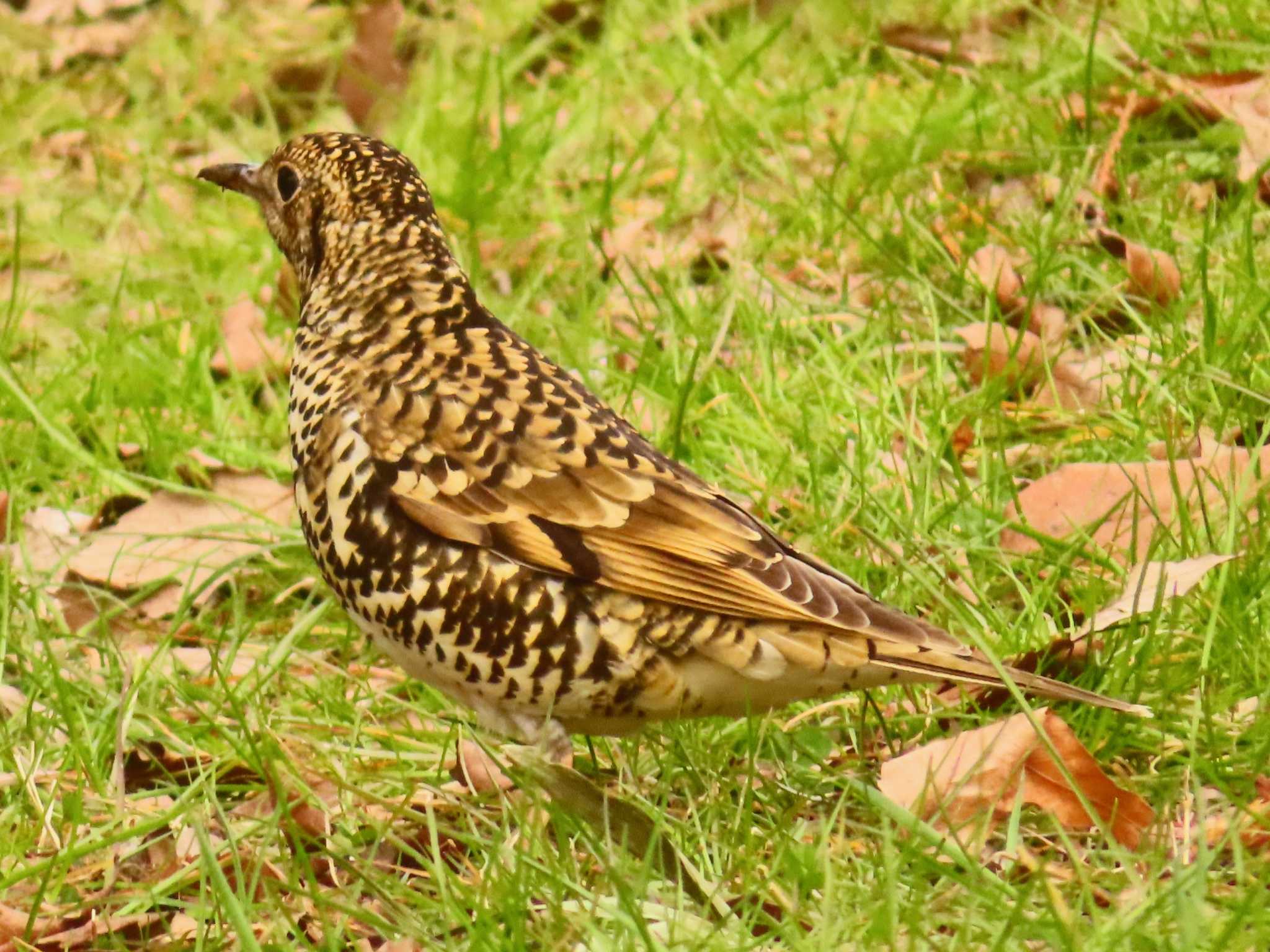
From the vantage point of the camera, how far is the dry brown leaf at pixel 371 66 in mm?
7539

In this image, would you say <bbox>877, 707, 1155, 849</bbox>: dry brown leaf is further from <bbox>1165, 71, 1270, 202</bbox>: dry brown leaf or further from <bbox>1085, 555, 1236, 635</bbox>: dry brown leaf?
<bbox>1165, 71, 1270, 202</bbox>: dry brown leaf

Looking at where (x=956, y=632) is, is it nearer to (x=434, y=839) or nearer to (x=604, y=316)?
(x=434, y=839)

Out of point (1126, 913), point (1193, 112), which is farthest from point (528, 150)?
point (1126, 913)

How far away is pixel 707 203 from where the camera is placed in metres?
6.38

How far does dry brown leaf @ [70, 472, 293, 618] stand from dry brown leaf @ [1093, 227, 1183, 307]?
7.70 ft

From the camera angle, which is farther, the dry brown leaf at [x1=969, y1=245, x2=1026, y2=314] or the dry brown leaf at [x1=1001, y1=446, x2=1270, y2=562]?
the dry brown leaf at [x1=969, y1=245, x2=1026, y2=314]

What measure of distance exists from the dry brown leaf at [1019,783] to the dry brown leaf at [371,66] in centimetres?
454

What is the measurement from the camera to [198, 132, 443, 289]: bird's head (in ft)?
14.0

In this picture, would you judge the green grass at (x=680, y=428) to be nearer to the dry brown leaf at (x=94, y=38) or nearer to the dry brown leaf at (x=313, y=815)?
the dry brown leaf at (x=313, y=815)

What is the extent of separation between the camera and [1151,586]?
12.6 feet

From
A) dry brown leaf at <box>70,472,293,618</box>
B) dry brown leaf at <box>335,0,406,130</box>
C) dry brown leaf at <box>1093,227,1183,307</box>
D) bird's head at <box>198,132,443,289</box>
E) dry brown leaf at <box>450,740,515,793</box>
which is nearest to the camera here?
dry brown leaf at <box>450,740,515,793</box>

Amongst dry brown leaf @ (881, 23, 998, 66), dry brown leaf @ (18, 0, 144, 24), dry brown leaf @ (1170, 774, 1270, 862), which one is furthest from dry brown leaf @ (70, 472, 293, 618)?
dry brown leaf @ (18, 0, 144, 24)

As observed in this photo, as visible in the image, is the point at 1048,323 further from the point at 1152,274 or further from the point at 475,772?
the point at 475,772

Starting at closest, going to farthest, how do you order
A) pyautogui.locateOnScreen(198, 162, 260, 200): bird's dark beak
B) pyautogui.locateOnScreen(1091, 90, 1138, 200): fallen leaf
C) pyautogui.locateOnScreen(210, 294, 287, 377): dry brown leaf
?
pyautogui.locateOnScreen(198, 162, 260, 200): bird's dark beak → pyautogui.locateOnScreen(1091, 90, 1138, 200): fallen leaf → pyautogui.locateOnScreen(210, 294, 287, 377): dry brown leaf
